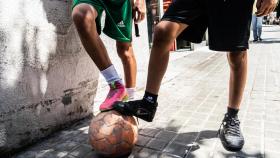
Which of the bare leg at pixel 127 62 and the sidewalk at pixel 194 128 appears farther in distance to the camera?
the bare leg at pixel 127 62

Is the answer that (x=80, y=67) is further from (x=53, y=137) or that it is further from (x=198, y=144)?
(x=198, y=144)

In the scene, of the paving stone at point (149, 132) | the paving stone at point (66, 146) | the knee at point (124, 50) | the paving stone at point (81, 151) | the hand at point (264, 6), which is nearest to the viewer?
the hand at point (264, 6)

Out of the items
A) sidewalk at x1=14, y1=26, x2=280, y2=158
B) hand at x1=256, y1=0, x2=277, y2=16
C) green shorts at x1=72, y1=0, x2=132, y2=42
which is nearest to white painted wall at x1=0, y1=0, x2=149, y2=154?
sidewalk at x1=14, y1=26, x2=280, y2=158

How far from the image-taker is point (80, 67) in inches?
130

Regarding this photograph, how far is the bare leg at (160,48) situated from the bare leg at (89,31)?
46cm

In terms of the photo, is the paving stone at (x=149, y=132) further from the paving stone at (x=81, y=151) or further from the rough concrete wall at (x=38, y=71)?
the rough concrete wall at (x=38, y=71)

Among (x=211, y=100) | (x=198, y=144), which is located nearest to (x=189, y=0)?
(x=198, y=144)

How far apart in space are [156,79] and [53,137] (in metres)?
1.31

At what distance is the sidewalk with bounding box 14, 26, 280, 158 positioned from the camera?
2.51 meters

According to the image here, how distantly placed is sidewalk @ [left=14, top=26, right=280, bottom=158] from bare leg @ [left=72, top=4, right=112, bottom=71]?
84 centimetres

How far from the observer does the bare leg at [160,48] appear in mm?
2283

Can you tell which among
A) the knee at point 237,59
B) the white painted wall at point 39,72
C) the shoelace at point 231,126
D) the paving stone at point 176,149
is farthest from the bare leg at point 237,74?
the white painted wall at point 39,72

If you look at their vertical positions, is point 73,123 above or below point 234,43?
below

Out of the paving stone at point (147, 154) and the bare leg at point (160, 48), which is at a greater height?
the bare leg at point (160, 48)
